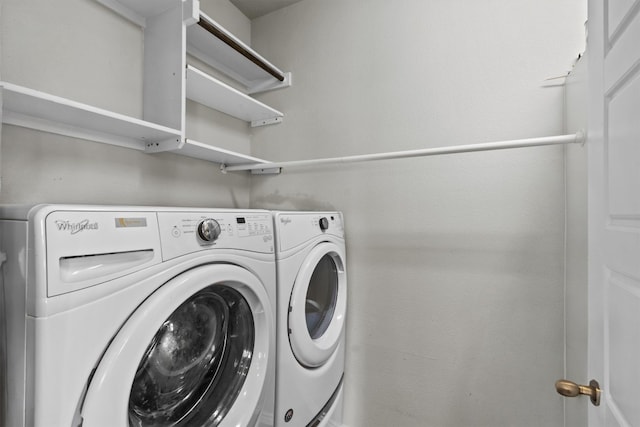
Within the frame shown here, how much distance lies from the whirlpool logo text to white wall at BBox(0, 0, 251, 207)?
0.68 meters

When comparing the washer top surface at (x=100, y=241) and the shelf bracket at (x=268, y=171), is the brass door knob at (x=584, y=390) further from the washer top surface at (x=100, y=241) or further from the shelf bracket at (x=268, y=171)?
the shelf bracket at (x=268, y=171)

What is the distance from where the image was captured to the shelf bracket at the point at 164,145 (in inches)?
51.3

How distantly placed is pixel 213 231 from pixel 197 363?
45cm

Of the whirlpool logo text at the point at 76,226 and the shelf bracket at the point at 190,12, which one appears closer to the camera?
the whirlpool logo text at the point at 76,226

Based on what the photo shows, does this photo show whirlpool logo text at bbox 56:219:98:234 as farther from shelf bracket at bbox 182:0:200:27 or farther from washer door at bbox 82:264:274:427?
shelf bracket at bbox 182:0:200:27

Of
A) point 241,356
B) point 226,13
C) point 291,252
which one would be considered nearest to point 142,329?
point 241,356

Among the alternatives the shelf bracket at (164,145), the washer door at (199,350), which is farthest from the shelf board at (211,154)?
the washer door at (199,350)

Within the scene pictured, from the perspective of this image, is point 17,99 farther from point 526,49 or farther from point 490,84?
point 526,49

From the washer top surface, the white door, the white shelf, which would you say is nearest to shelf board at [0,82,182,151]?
the white shelf

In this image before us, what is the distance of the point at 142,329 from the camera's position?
663mm

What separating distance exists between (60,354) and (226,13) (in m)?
2.02

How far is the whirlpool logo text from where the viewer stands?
584mm

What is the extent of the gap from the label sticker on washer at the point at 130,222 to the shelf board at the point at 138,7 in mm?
1080

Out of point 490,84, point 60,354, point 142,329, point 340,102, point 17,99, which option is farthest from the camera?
point 340,102
